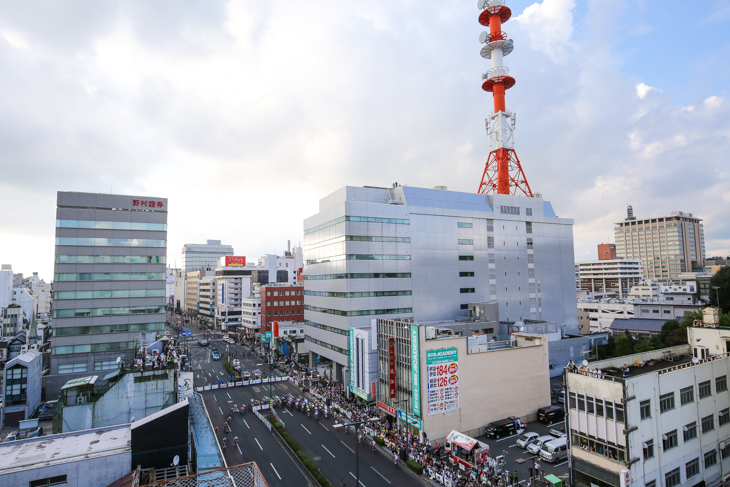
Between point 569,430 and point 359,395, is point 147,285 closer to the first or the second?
point 359,395

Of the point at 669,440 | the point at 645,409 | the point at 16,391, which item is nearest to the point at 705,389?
the point at 669,440

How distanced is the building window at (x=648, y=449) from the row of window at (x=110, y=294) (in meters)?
54.8

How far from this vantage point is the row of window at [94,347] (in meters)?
52.2

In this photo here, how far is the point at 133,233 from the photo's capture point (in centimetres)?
5650

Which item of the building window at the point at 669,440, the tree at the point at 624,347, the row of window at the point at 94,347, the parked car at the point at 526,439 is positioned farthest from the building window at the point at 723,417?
the row of window at the point at 94,347

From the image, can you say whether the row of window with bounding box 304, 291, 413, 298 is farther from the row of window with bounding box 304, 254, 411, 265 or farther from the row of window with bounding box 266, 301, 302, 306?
the row of window with bounding box 266, 301, 302, 306

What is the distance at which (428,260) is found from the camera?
61.6 metres

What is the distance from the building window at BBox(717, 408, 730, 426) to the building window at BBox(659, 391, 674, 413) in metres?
6.06

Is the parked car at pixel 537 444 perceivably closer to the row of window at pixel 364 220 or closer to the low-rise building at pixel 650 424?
the low-rise building at pixel 650 424

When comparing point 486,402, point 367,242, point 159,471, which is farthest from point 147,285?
point 486,402

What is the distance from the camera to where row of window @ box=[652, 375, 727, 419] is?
73.6 ft

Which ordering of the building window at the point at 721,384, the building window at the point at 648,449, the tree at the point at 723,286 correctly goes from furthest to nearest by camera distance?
1. the tree at the point at 723,286
2. the building window at the point at 721,384
3. the building window at the point at 648,449

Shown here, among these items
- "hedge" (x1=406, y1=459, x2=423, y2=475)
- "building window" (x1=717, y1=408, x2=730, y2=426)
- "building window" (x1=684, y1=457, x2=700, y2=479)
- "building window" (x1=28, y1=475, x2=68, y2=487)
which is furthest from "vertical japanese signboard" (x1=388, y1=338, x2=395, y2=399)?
"building window" (x1=28, y1=475, x2=68, y2=487)

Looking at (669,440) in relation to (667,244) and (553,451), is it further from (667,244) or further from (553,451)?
(667,244)
